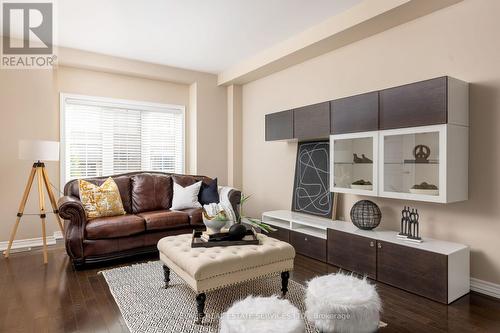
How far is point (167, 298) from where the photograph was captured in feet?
8.57

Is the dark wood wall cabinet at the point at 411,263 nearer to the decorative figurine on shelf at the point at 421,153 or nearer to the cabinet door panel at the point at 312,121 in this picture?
the decorative figurine on shelf at the point at 421,153

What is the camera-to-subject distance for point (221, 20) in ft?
11.8

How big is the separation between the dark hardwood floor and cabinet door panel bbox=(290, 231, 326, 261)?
36cm

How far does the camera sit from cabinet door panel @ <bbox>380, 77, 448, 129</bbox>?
2586mm

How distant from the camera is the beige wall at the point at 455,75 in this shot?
2633 millimetres

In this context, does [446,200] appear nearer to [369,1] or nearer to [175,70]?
[369,1]

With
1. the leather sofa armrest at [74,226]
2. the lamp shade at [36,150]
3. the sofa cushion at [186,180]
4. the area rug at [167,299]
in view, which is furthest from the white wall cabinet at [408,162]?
the lamp shade at [36,150]

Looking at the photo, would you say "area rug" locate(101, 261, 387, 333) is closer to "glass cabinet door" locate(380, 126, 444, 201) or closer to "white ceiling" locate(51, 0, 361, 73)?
"glass cabinet door" locate(380, 126, 444, 201)

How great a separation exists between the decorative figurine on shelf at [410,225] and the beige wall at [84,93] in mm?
3469

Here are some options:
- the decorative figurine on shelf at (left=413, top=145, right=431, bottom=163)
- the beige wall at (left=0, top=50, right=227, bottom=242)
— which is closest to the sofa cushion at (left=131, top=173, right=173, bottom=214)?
the beige wall at (left=0, top=50, right=227, bottom=242)

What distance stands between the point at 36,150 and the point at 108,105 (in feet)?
5.22

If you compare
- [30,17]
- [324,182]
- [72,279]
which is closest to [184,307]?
[72,279]

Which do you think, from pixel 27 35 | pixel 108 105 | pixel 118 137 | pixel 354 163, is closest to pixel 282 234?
pixel 354 163

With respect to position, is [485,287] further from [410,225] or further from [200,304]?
[200,304]
